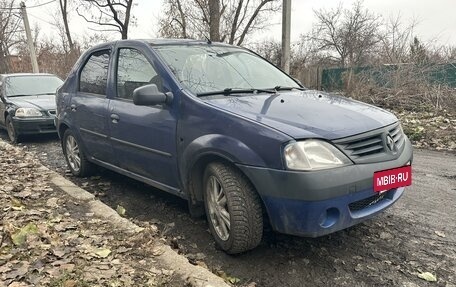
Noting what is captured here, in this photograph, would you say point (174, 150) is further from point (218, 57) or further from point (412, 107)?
point (412, 107)

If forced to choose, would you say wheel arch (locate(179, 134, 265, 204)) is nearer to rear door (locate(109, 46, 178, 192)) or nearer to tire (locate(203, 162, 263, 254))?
tire (locate(203, 162, 263, 254))

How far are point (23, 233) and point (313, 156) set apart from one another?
2333 mm

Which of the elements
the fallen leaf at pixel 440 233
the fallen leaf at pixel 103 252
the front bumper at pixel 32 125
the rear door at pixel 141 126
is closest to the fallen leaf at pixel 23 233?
the fallen leaf at pixel 103 252

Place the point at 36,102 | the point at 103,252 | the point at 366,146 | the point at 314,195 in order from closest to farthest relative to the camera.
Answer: the point at 314,195, the point at 366,146, the point at 103,252, the point at 36,102

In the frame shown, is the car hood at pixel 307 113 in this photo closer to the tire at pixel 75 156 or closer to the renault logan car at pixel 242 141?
the renault logan car at pixel 242 141

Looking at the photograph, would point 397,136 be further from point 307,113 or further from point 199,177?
point 199,177

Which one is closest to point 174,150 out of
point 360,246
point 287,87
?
point 287,87

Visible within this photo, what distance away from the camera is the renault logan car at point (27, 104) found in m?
8.03

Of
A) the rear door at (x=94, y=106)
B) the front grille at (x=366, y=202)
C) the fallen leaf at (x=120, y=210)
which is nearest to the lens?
the front grille at (x=366, y=202)

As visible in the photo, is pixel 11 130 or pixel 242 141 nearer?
pixel 242 141

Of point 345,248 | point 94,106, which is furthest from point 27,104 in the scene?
point 345,248

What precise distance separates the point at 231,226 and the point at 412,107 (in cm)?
876

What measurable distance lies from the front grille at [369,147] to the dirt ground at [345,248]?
777 mm

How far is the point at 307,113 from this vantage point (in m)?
2.95
